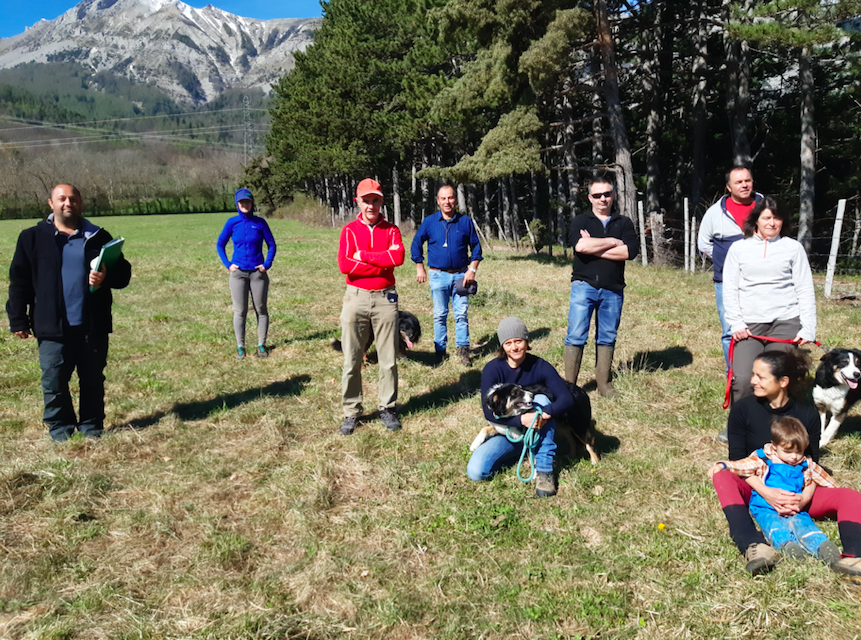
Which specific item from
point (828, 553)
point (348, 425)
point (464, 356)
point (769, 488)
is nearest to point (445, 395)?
point (464, 356)

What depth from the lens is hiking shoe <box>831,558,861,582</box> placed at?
2986 mm

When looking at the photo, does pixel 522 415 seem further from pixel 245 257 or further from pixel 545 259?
pixel 545 259

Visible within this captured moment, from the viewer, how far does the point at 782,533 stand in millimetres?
3371

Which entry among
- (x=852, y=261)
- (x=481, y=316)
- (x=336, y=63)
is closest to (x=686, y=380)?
(x=481, y=316)

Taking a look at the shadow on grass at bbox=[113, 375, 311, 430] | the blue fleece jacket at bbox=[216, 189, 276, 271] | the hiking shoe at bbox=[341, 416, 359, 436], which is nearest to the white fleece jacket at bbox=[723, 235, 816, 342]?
the hiking shoe at bbox=[341, 416, 359, 436]

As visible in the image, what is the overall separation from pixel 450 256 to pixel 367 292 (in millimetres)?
2089

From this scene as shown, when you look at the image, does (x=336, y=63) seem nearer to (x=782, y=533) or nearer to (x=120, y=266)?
(x=120, y=266)

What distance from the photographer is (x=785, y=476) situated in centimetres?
353

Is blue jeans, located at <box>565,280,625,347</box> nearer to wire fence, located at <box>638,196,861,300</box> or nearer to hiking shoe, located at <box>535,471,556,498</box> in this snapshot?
hiking shoe, located at <box>535,471,556,498</box>

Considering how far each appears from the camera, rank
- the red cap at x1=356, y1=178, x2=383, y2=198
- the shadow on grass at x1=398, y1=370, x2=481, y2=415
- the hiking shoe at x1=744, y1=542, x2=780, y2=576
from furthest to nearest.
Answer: the shadow on grass at x1=398, y1=370, x2=481, y2=415
the red cap at x1=356, y1=178, x2=383, y2=198
the hiking shoe at x1=744, y1=542, x2=780, y2=576

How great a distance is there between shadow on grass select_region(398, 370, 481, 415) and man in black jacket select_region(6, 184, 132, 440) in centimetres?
285

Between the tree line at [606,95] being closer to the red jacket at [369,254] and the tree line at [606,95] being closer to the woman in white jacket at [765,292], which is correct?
the woman in white jacket at [765,292]

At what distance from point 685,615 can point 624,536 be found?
731mm

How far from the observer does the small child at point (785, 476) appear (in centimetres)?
329
